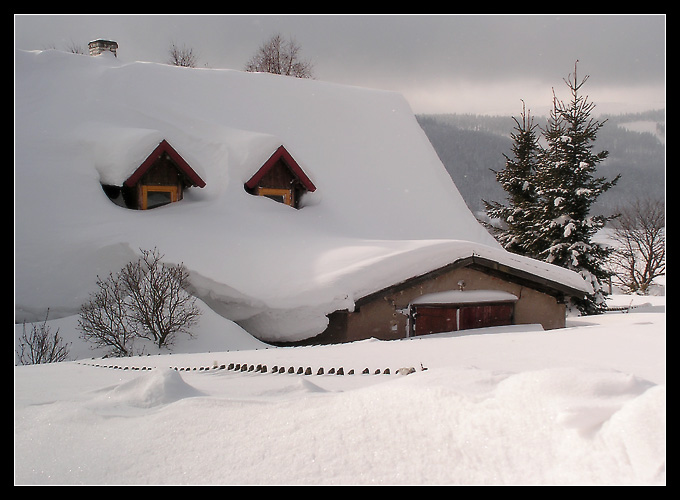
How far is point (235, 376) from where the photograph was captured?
574cm

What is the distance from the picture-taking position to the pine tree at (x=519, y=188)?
27.5m

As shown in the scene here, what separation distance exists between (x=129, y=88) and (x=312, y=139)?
642cm

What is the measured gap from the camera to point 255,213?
18219 millimetres

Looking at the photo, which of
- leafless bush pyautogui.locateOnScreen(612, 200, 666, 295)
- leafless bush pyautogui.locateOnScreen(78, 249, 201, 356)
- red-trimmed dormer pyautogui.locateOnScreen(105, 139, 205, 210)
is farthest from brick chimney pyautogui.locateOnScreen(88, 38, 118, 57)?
leafless bush pyautogui.locateOnScreen(612, 200, 666, 295)

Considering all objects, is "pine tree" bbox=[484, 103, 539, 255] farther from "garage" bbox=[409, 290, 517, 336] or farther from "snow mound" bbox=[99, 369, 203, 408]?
"snow mound" bbox=[99, 369, 203, 408]

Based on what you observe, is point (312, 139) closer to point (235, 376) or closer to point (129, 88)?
point (129, 88)

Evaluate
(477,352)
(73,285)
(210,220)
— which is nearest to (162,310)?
(73,285)

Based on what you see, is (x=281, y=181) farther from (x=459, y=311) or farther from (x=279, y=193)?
(x=459, y=311)

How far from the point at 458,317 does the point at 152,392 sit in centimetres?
1261

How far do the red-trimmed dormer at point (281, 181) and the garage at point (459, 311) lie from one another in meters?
6.02

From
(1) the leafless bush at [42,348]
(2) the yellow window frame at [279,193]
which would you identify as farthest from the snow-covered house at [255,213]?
(1) the leafless bush at [42,348]

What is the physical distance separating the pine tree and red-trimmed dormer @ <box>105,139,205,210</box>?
1471 cm

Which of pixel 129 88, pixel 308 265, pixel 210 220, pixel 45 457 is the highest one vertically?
pixel 129 88

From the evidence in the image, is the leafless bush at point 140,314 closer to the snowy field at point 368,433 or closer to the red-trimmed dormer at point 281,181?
the red-trimmed dormer at point 281,181
